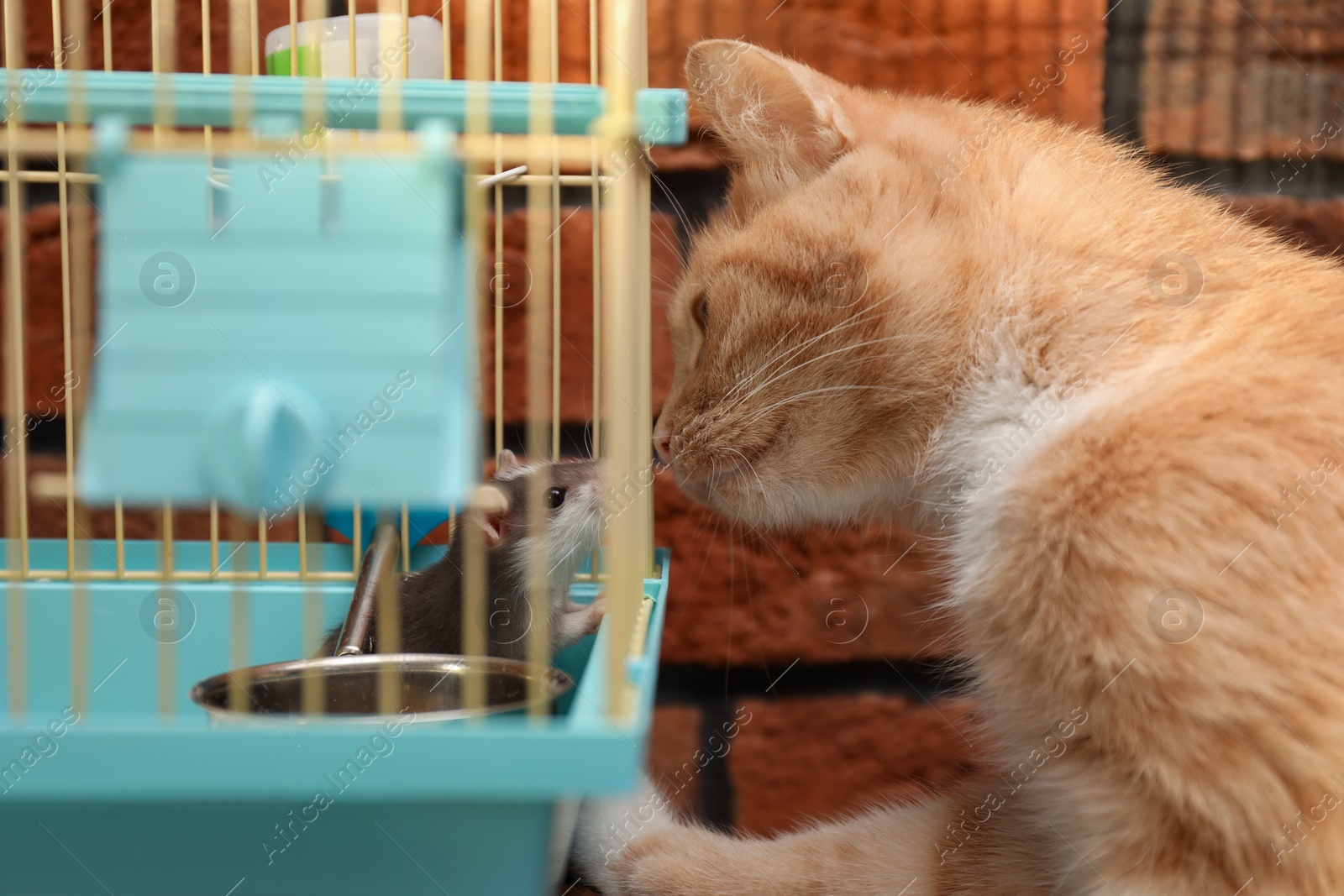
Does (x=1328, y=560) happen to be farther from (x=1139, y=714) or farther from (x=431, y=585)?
(x=431, y=585)

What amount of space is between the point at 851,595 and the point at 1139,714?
0.49 metres

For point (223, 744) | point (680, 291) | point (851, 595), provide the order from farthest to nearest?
point (851, 595)
point (680, 291)
point (223, 744)

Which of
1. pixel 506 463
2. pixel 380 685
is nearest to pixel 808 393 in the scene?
pixel 380 685

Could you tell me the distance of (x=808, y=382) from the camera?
0.67 m

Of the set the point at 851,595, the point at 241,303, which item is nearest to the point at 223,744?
the point at 241,303

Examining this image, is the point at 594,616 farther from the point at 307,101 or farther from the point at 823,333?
the point at 307,101

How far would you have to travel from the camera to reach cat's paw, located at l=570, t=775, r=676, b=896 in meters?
0.72

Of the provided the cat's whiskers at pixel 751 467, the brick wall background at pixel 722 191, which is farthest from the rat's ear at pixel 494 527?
the cat's whiskers at pixel 751 467

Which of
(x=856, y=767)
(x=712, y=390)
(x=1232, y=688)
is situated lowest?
(x=856, y=767)

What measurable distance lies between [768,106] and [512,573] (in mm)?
432

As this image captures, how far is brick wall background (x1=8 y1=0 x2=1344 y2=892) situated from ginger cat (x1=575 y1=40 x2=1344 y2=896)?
Answer: 0.17m

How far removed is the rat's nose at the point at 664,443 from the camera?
0.75 metres

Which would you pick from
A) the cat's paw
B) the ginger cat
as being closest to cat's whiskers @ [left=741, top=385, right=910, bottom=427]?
the ginger cat

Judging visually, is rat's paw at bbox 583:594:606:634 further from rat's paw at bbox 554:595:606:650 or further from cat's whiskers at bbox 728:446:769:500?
cat's whiskers at bbox 728:446:769:500
